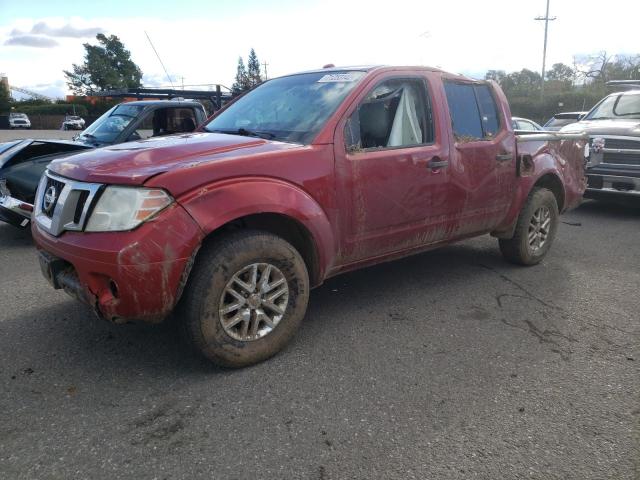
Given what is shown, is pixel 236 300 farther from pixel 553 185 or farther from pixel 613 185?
pixel 613 185

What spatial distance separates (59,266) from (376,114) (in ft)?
7.56

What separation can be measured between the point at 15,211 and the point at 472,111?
15.6ft

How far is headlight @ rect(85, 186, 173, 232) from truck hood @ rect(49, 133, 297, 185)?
0.06 meters

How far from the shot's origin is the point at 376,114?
3.77 m

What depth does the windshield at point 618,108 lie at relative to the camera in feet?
28.7

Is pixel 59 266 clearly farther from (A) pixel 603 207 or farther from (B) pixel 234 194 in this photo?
(A) pixel 603 207

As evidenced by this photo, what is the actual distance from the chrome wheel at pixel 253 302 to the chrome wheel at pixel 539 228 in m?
3.02

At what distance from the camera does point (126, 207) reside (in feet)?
9.02

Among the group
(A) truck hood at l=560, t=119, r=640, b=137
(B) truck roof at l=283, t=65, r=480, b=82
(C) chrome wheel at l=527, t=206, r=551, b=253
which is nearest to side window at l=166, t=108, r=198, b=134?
(B) truck roof at l=283, t=65, r=480, b=82

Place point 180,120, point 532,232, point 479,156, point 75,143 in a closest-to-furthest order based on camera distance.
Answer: point 479,156, point 532,232, point 75,143, point 180,120

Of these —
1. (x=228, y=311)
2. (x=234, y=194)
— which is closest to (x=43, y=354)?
(x=228, y=311)

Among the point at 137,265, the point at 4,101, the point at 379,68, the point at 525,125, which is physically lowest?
the point at 137,265

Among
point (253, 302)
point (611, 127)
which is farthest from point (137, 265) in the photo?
point (611, 127)

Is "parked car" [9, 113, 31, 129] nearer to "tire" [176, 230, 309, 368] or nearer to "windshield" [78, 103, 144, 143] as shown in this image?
"windshield" [78, 103, 144, 143]
